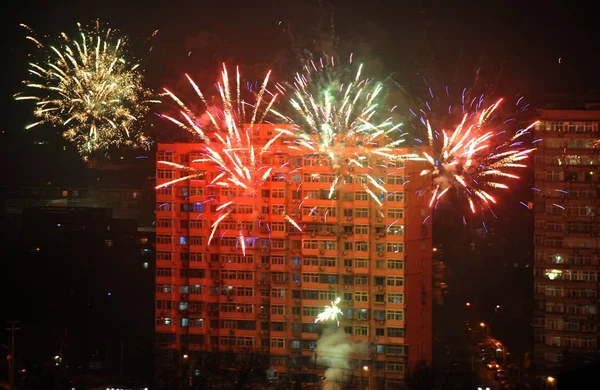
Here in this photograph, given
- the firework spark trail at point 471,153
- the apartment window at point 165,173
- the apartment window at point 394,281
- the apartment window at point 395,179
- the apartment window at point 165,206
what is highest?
the firework spark trail at point 471,153

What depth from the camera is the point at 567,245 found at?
32.9ft

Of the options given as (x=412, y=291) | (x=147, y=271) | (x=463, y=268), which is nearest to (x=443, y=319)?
(x=463, y=268)

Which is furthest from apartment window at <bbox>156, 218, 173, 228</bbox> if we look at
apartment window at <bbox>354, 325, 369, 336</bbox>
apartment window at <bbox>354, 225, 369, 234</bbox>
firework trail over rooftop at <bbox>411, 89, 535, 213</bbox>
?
firework trail over rooftop at <bbox>411, 89, 535, 213</bbox>

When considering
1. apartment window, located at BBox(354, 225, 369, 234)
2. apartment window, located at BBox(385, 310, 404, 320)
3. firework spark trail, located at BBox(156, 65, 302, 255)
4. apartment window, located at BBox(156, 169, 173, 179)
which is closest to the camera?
apartment window, located at BBox(385, 310, 404, 320)

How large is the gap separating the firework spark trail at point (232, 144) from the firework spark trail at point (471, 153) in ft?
5.38

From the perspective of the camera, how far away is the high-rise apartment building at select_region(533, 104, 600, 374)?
992 centimetres

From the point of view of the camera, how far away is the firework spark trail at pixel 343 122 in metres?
9.55

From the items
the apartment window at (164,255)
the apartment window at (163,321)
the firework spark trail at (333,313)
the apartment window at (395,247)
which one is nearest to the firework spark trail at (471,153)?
the apartment window at (395,247)

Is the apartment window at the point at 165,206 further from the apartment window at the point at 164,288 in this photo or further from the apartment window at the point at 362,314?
the apartment window at the point at 362,314

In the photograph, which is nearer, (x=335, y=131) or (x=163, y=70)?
(x=335, y=131)

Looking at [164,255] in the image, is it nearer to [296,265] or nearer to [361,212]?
[296,265]

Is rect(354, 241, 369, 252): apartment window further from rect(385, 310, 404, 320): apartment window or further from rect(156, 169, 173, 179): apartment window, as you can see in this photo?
rect(156, 169, 173, 179): apartment window

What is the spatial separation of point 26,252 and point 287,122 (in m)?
4.80

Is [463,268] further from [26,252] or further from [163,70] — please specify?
[26,252]
